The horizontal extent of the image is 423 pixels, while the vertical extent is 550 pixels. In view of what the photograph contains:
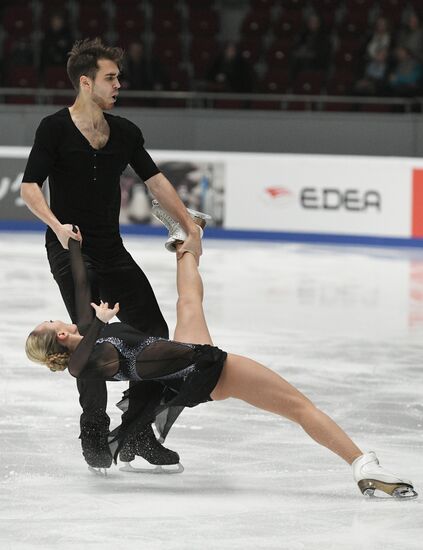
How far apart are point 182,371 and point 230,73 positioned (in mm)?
10309

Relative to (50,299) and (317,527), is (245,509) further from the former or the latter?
(50,299)

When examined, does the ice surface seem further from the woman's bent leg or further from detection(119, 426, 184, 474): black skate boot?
the woman's bent leg

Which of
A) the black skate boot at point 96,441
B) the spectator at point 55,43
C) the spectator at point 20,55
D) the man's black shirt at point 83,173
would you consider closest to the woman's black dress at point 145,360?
the black skate boot at point 96,441

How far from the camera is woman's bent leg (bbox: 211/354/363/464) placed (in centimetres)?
423

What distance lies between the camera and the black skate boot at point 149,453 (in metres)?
4.65

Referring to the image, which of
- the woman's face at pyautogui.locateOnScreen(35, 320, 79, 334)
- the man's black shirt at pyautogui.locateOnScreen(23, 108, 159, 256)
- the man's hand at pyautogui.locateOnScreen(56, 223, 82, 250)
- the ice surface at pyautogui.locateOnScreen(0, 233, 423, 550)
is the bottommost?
the ice surface at pyautogui.locateOnScreen(0, 233, 423, 550)

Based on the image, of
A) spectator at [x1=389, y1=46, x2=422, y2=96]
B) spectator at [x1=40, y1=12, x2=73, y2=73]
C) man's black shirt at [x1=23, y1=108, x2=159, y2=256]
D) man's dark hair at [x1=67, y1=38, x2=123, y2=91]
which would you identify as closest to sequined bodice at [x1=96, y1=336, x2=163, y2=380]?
man's black shirt at [x1=23, y1=108, x2=159, y2=256]

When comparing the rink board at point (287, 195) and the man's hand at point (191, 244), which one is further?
the rink board at point (287, 195)

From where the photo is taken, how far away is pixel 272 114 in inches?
551

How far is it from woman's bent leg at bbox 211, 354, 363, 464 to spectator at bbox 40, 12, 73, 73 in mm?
10562

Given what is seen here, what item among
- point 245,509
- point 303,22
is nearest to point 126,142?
point 245,509

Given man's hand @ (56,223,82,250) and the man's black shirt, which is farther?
the man's black shirt

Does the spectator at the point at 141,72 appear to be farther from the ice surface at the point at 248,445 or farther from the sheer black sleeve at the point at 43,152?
the sheer black sleeve at the point at 43,152

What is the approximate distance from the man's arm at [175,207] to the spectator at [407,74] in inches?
368
